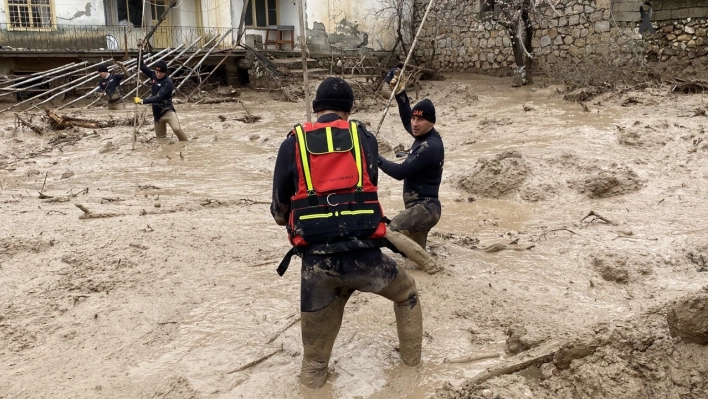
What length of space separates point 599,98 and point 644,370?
29.5 ft

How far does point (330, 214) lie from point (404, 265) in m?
2.09

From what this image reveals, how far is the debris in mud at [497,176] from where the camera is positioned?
7.34 metres

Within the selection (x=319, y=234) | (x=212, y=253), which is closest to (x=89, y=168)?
(x=212, y=253)

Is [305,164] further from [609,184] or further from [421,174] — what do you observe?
[609,184]

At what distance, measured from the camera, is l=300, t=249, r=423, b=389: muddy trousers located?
121 inches

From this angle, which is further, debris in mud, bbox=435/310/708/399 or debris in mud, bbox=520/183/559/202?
debris in mud, bbox=520/183/559/202

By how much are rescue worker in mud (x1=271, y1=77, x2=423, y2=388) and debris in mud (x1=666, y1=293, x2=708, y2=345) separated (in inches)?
52.2

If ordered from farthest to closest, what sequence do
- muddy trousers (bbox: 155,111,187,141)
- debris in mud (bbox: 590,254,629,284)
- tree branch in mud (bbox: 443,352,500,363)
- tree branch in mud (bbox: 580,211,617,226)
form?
1. muddy trousers (bbox: 155,111,187,141)
2. tree branch in mud (bbox: 580,211,617,226)
3. debris in mud (bbox: 590,254,629,284)
4. tree branch in mud (bbox: 443,352,500,363)

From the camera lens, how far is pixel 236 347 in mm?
3742

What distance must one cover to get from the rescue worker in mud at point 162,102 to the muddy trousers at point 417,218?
678 centimetres

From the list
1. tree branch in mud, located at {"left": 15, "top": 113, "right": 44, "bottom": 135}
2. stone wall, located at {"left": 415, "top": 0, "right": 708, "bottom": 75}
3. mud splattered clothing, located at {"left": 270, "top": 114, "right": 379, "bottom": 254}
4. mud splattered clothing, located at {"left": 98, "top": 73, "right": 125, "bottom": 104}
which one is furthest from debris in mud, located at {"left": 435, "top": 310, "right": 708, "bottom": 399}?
mud splattered clothing, located at {"left": 98, "top": 73, "right": 125, "bottom": 104}

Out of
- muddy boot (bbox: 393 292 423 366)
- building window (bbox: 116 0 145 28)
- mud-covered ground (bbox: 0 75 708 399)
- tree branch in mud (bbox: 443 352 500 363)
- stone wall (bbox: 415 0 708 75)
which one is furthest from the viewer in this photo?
building window (bbox: 116 0 145 28)

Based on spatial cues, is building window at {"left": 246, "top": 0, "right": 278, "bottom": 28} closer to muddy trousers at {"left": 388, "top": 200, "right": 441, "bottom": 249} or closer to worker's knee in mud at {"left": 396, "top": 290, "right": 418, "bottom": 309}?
muddy trousers at {"left": 388, "top": 200, "right": 441, "bottom": 249}

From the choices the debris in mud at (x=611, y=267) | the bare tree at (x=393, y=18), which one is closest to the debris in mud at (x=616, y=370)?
the debris in mud at (x=611, y=267)
